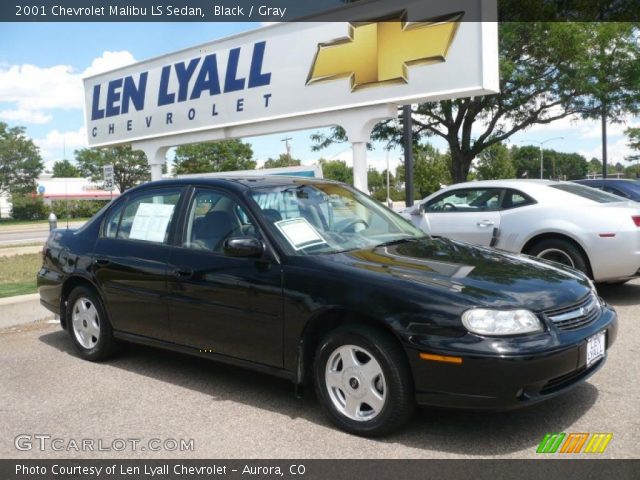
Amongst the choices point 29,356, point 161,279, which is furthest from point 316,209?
point 29,356

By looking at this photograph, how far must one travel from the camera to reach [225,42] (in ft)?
35.9

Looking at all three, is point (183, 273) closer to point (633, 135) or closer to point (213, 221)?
point (213, 221)

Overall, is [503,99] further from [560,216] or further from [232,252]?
[232,252]

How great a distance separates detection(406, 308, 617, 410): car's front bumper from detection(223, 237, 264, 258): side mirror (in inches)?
48.8

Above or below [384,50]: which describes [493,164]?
above

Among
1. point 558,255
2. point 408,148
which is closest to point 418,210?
point 558,255

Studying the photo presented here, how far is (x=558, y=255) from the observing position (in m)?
7.07

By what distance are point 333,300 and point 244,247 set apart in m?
0.74

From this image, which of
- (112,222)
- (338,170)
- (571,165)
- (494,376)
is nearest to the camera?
(494,376)

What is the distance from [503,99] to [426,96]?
9.10 metres

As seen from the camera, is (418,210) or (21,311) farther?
(418,210)

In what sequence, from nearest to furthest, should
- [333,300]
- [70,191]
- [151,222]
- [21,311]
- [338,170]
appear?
1. [333,300]
2. [151,222]
3. [21,311]
4. [70,191]
5. [338,170]

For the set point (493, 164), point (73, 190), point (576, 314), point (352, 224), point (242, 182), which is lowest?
point (576, 314)

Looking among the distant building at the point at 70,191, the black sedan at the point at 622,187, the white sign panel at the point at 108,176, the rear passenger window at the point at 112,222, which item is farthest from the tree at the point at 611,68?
the distant building at the point at 70,191
